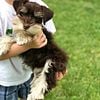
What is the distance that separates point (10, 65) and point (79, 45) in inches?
177

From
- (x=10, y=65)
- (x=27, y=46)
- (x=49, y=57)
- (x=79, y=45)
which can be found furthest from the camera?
(x=79, y=45)

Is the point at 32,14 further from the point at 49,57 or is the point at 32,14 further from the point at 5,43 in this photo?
the point at 49,57

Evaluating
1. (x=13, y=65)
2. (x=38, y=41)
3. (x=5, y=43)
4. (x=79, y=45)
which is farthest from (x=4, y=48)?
(x=79, y=45)

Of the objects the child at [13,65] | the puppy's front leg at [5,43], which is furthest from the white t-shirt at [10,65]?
the puppy's front leg at [5,43]

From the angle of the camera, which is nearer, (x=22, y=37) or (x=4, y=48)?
(x=22, y=37)

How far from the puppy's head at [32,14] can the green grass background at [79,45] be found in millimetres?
2790

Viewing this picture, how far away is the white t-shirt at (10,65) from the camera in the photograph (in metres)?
4.32

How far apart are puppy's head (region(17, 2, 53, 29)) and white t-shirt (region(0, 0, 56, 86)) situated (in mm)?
443

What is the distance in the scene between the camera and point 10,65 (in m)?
4.51

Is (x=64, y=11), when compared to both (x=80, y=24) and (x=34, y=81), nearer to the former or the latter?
(x=80, y=24)

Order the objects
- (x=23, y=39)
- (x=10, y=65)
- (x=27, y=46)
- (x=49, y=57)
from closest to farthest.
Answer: (x=23, y=39)
(x=27, y=46)
(x=49, y=57)
(x=10, y=65)

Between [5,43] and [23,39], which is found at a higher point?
[23,39]

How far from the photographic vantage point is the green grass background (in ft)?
22.1

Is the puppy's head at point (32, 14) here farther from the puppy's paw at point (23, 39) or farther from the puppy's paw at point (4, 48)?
the puppy's paw at point (4, 48)
